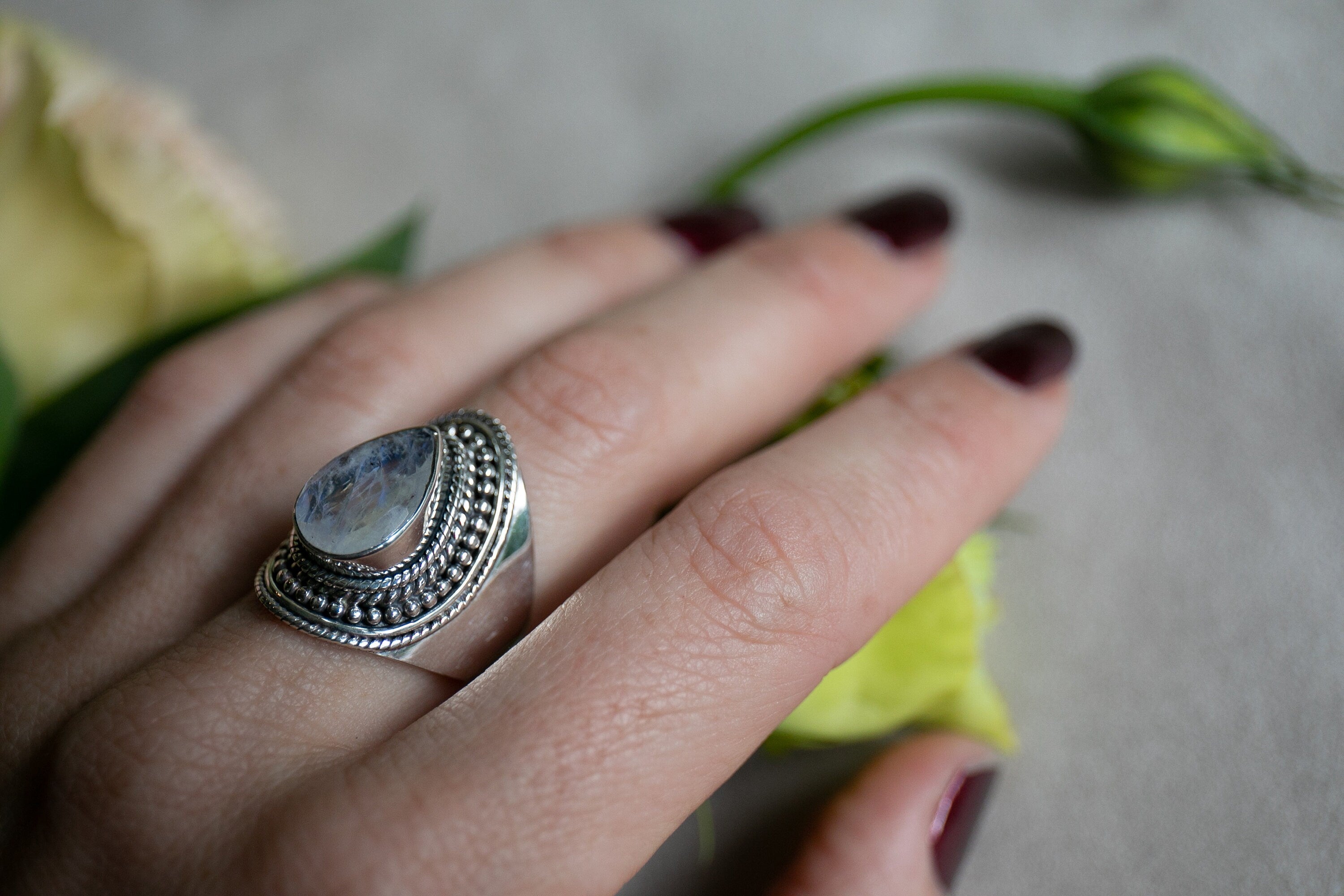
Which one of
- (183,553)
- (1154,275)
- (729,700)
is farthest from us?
(1154,275)

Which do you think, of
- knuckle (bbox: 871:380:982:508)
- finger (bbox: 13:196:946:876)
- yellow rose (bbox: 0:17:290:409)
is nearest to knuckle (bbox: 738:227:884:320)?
finger (bbox: 13:196:946:876)

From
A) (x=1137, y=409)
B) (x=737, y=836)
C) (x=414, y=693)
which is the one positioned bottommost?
(x=737, y=836)

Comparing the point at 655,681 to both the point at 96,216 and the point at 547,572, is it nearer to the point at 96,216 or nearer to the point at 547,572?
the point at 547,572

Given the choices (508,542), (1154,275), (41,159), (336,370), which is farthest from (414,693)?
(1154,275)

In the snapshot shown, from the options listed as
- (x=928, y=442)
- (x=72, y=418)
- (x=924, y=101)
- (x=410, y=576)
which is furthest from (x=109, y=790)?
(x=924, y=101)

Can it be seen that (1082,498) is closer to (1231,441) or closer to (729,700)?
(1231,441)

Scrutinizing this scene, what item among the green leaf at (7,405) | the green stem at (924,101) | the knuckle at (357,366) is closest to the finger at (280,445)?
the knuckle at (357,366)
